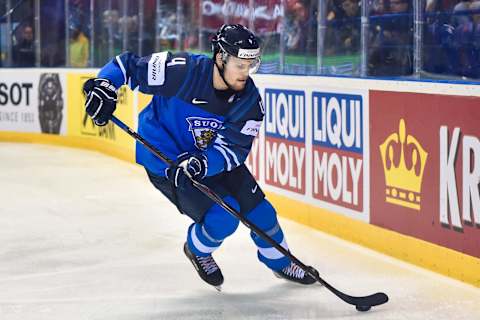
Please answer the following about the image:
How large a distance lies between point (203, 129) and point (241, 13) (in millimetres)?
3629

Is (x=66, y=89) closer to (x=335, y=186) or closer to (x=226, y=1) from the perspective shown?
(x=226, y=1)

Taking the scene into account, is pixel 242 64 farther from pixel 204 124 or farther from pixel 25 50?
pixel 25 50

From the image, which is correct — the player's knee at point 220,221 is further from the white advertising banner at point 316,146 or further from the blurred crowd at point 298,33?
the white advertising banner at point 316,146

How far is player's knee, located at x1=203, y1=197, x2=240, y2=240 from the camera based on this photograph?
15.1 feet

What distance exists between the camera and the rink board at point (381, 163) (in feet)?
16.0

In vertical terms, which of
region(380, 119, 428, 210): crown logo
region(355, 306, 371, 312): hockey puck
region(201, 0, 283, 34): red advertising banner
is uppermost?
region(201, 0, 283, 34): red advertising banner

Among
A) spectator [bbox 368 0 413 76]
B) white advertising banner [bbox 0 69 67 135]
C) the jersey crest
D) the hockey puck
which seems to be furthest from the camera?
white advertising banner [bbox 0 69 67 135]

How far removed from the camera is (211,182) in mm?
4617

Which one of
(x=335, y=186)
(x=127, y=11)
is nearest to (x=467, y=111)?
(x=335, y=186)

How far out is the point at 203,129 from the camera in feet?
15.1

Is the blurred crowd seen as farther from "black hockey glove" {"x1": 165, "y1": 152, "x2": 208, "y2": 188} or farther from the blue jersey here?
"black hockey glove" {"x1": 165, "y1": 152, "x2": 208, "y2": 188}

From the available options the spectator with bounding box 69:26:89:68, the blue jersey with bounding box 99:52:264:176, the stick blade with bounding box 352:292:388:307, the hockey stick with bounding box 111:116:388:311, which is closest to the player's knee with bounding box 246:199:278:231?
the hockey stick with bounding box 111:116:388:311

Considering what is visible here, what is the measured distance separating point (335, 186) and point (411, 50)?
3.21 ft

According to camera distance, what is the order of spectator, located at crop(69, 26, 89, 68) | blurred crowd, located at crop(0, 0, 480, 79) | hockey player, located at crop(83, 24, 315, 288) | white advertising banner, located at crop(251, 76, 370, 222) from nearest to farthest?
hockey player, located at crop(83, 24, 315, 288)
blurred crowd, located at crop(0, 0, 480, 79)
white advertising banner, located at crop(251, 76, 370, 222)
spectator, located at crop(69, 26, 89, 68)
